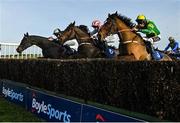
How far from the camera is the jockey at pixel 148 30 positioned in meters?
11.8

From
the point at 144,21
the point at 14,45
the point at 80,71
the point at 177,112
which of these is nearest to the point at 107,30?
the point at 144,21

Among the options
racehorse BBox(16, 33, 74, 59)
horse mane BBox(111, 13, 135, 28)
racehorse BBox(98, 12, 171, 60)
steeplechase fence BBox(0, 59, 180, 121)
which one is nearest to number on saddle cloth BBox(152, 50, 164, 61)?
racehorse BBox(98, 12, 171, 60)

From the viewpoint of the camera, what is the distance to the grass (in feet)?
30.8

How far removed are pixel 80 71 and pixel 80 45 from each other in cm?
503

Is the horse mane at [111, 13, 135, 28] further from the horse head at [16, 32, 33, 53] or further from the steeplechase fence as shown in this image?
the horse head at [16, 32, 33, 53]

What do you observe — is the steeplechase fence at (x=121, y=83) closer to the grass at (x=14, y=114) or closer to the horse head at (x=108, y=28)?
the grass at (x=14, y=114)

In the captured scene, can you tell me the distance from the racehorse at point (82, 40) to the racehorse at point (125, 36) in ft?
7.43

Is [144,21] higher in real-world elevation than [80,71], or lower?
higher

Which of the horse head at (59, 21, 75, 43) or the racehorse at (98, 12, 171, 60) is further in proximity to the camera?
the horse head at (59, 21, 75, 43)

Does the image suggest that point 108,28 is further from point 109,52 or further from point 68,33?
point 68,33

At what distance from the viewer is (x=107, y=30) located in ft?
38.8

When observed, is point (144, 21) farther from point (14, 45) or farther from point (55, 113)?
point (14, 45)

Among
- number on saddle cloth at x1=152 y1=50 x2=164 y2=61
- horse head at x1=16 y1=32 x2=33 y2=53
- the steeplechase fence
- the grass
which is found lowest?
the grass

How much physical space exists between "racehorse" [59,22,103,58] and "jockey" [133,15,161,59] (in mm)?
2563
